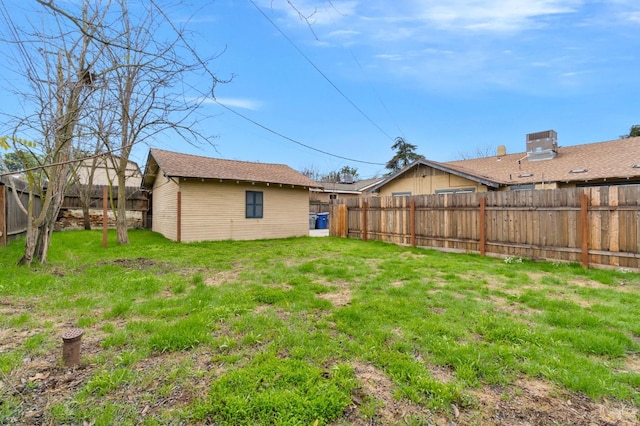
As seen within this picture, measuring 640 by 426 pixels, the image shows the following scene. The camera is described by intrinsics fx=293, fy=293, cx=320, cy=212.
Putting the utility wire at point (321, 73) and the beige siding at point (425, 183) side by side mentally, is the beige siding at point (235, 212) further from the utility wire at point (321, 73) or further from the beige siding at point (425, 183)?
the utility wire at point (321, 73)

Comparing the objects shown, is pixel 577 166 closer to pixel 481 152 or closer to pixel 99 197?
pixel 481 152

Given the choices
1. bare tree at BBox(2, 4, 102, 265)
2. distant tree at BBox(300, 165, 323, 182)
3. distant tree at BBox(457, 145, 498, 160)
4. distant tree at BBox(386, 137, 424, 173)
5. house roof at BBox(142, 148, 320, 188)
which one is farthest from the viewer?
distant tree at BBox(300, 165, 323, 182)

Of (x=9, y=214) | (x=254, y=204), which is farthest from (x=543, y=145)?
(x=9, y=214)

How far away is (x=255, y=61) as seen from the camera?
4.30 metres

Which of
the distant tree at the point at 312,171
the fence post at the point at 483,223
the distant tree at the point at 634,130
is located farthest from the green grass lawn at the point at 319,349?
the distant tree at the point at 312,171

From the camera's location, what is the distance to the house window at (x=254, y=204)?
12258 mm

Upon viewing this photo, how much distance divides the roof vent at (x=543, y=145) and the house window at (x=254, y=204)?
1266cm

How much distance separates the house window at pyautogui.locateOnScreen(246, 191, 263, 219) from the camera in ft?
40.2

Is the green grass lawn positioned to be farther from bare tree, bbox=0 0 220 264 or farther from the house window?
the house window

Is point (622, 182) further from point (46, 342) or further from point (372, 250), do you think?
point (46, 342)

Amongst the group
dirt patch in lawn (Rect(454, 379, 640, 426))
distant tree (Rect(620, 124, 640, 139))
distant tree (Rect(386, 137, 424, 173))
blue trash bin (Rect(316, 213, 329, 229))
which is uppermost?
distant tree (Rect(386, 137, 424, 173))

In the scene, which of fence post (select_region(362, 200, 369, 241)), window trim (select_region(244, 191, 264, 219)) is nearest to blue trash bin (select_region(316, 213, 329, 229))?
window trim (select_region(244, 191, 264, 219))

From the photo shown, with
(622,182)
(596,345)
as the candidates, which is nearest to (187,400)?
(596,345)

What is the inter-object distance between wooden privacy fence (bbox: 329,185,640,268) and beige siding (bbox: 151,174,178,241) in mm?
7648
